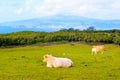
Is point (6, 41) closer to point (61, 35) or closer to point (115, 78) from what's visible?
point (61, 35)

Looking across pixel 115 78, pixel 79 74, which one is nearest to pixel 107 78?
pixel 115 78

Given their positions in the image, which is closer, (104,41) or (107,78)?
(107,78)

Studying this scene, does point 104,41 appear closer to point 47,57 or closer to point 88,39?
point 88,39

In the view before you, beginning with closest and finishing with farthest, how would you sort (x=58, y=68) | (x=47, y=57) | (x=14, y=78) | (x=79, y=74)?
(x=14, y=78)
(x=79, y=74)
(x=58, y=68)
(x=47, y=57)

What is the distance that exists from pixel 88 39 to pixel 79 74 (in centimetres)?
8021

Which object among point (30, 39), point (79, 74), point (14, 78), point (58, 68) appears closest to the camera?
point (14, 78)

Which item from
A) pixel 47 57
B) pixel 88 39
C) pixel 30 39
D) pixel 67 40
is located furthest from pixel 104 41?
pixel 47 57

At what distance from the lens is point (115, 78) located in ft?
62.9

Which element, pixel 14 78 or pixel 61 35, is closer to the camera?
pixel 14 78

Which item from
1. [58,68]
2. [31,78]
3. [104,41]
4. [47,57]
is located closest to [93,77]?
[31,78]

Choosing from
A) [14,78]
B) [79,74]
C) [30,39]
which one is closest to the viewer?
[14,78]

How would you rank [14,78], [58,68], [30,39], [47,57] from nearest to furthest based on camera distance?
1. [14,78]
2. [58,68]
3. [47,57]
4. [30,39]

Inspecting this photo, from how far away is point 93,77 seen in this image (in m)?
19.4

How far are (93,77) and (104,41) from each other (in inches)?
3113
